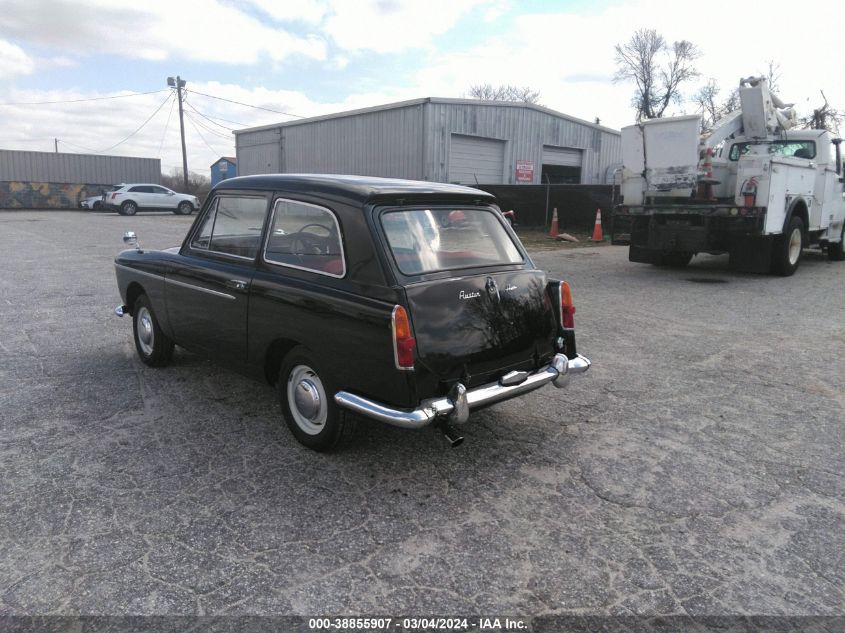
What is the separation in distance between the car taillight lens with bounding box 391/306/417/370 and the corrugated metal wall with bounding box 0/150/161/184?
44.5m

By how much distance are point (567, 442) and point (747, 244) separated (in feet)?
28.1

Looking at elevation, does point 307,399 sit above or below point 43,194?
below

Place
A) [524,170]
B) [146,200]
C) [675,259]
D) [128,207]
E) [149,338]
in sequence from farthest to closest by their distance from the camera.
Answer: [146,200] < [128,207] < [524,170] < [675,259] < [149,338]

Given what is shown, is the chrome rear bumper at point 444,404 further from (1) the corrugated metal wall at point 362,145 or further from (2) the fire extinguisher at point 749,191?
(1) the corrugated metal wall at point 362,145

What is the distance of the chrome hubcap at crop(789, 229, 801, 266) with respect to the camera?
1131 centimetres

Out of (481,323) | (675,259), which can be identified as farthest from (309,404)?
(675,259)

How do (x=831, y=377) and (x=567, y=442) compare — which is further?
(x=831, y=377)

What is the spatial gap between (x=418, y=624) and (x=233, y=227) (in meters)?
3.08

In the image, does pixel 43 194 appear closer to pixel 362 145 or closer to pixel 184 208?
pixel 184 208

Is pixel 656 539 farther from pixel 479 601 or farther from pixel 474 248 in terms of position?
pixel 474 248

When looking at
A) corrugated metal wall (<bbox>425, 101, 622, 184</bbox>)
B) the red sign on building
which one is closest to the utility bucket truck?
corrugated metal wall (<bbox>425, 101, 622, 184</bbox>)

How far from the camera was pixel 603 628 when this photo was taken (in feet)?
7.86

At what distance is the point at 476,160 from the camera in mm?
25625

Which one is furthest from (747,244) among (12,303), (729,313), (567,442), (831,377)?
(12,303)
